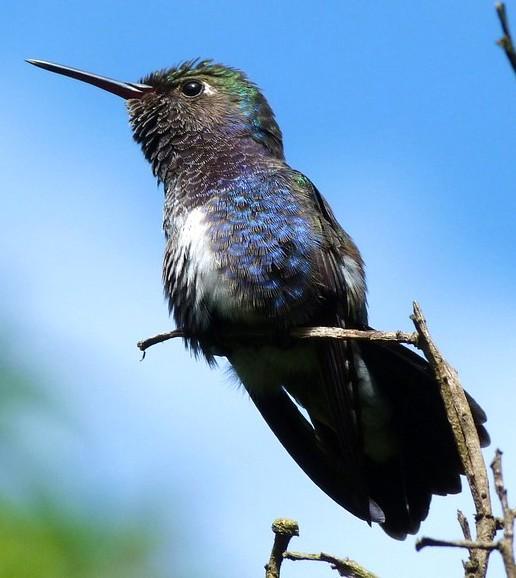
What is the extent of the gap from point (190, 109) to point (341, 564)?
4152 millimetres

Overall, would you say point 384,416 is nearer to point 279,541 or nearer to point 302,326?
point 302,326

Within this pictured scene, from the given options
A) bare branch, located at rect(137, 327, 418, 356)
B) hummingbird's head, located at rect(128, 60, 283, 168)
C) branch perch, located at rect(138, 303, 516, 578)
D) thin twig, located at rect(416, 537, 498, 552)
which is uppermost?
hummingbird's head, located at rect(128, 60, 283, 168)

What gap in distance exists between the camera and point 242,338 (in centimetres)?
498

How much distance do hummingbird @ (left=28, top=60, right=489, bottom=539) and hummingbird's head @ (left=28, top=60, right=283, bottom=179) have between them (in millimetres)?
291

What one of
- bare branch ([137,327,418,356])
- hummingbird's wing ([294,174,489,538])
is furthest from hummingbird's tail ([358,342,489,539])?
bare branch ([137,327,418,356])

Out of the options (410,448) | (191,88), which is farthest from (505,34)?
(191,88)

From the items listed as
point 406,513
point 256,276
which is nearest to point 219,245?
point 256,276

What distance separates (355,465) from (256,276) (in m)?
1.03

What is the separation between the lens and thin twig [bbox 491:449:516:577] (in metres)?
1.66

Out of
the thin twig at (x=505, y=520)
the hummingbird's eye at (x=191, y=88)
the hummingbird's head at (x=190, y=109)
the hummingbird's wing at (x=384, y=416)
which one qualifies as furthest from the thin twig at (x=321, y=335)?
the hummingbird's eye at (x=191, y=88)

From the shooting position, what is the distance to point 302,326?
489 cm

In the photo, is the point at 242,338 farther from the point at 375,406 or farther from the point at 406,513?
the point at 406,513

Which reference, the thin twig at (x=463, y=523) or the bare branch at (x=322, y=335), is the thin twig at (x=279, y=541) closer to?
the thin twig at (x=463, y=523)

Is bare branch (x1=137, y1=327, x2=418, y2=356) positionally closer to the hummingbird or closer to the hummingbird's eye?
the hummingbird
